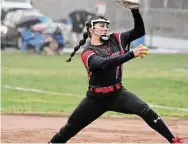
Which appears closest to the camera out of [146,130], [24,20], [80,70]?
[146,130]

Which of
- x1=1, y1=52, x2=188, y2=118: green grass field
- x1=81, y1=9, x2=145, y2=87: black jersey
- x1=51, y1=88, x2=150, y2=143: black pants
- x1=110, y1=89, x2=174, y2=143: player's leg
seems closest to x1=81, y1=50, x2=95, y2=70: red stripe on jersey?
x1=81, y1=9, x2=145, y2=87: black jersey

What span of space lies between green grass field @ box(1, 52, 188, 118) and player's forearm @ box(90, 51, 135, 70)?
6.08 metres

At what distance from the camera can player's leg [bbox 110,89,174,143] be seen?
7125 millimetres

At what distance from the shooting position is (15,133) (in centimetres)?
1048

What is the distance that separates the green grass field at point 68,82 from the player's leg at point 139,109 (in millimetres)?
5722

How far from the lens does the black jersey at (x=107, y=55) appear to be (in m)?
7.09

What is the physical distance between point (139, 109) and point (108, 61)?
680 millimetres

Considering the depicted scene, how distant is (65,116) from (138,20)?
5.61m

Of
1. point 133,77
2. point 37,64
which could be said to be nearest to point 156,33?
point 37,64

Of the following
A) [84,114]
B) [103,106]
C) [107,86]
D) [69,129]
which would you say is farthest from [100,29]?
[69,129]

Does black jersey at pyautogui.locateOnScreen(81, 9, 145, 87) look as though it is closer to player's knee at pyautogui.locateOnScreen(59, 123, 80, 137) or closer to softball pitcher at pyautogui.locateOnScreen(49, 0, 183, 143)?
softball pitcher at pyautogui.locateOnScreen(49, 0, 183, 143)

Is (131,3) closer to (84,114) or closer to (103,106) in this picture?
(103,106)

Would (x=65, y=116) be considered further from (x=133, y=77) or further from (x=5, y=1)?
(x=5, y=1)

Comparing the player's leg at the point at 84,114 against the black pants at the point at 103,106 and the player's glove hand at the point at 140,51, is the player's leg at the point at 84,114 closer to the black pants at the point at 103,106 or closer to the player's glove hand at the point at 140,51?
the black pants at the point at 103,106
